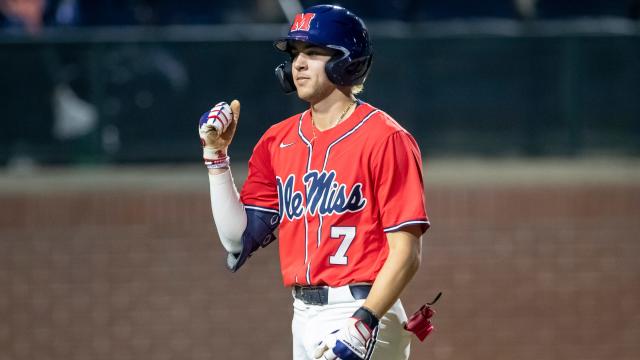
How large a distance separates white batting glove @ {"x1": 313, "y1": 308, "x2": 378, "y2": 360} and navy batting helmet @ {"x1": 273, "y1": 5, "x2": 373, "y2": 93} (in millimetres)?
653

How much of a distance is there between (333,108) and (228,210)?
41cm

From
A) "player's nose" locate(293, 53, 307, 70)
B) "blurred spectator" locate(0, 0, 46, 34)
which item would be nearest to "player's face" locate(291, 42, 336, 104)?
"player's nose" locate(293, 53, 307, 70)

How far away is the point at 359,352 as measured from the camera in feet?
9.10

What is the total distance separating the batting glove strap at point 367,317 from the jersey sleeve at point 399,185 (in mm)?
220

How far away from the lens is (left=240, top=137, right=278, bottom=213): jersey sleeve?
3.24m

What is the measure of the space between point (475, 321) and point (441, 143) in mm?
1053

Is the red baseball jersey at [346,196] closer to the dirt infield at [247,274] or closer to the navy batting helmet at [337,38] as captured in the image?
the navy batting helmet at [337,38]

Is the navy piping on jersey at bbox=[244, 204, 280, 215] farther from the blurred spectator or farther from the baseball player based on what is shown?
the blurred spectator

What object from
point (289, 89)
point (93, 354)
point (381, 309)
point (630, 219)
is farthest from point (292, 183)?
point (630, 219)

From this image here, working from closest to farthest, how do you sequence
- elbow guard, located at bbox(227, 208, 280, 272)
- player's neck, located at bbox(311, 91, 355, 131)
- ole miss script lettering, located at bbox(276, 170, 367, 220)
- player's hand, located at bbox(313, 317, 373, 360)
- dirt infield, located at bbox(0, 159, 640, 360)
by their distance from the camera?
player's hand, located at bbox(313, 317, 373, 360) < ole miss script lettering, located at bbox(276, 170, 367, 220) < player's neck, located at bbox(311, 91, 355, 131) < elbow guard, located at bbox(227, 208, 280, 272) < dirt infield, located at bbox(0, 159, 640, 360)

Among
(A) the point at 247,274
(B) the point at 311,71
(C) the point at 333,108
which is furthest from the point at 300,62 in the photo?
(A) the point at 247,274

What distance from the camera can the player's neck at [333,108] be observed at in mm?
3084

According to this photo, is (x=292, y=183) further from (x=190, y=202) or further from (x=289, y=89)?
(x=190, y=202)

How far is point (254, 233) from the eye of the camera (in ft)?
10.6
